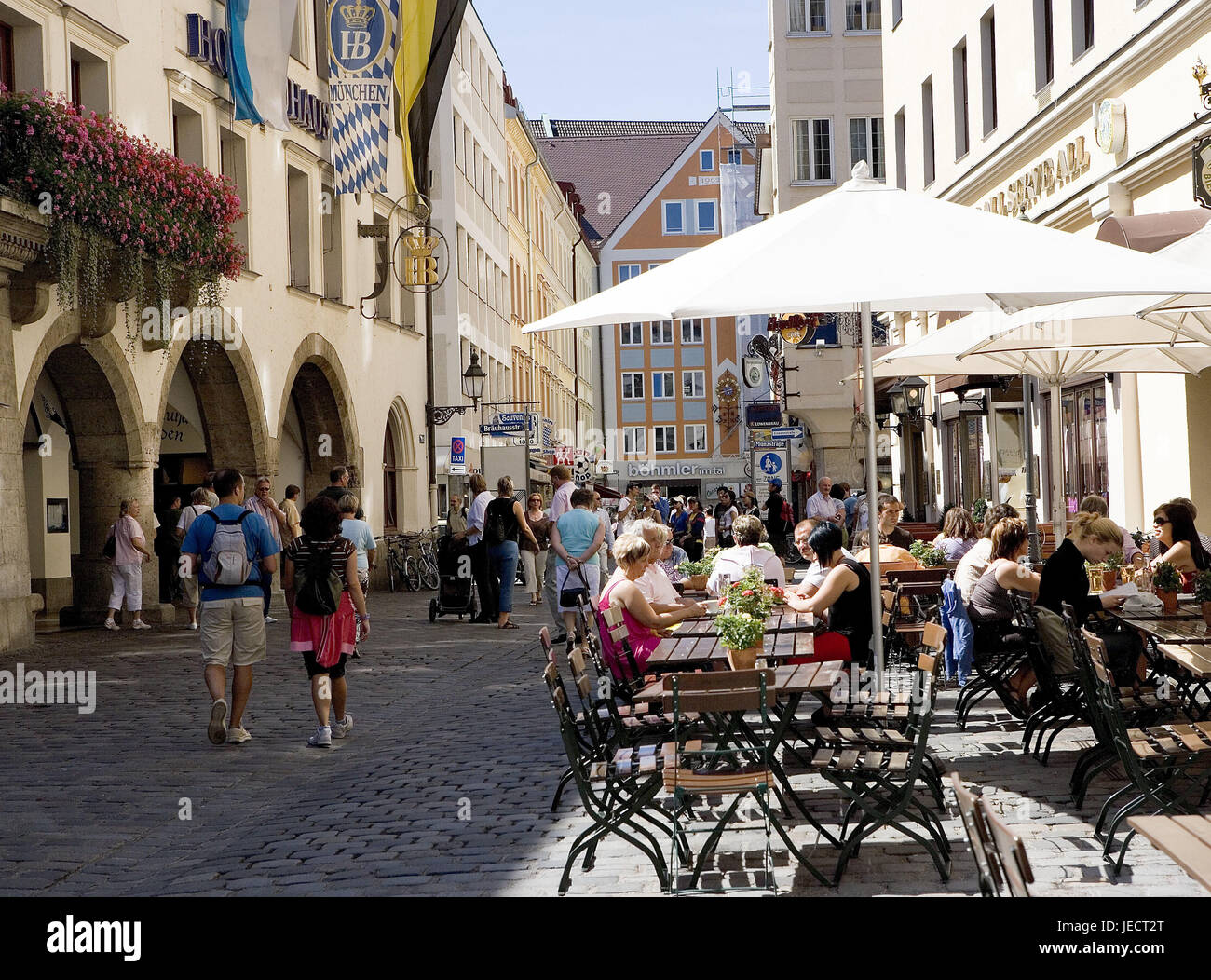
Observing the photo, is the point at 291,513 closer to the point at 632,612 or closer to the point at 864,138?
the point at 632,612

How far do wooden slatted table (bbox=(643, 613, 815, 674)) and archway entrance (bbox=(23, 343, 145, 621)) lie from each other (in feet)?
38.4

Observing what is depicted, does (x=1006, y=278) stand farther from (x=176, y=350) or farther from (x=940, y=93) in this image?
(x=940, y=93)

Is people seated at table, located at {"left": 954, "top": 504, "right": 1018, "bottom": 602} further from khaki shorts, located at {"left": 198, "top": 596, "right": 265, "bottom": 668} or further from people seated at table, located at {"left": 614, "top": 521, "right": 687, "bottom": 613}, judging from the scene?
khaki shorts, located at {"left": 198, "top": 596, "right": 265, "bottom": 668}

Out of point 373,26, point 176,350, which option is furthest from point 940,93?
point 176,350

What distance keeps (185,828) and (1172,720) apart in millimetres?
5524

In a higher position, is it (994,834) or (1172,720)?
(994,834)

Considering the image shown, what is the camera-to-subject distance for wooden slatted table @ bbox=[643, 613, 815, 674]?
8195mm

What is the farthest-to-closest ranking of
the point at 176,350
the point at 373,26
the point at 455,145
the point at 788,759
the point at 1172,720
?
the point at 455,145, the point at 373,26, the point at 176,350, the point at 1172,720, the point at 788,759

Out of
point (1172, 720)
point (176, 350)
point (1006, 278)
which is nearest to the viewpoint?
point (1006, 278)

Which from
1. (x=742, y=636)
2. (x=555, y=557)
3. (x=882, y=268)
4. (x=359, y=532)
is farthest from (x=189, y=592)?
(x=882, y=268)

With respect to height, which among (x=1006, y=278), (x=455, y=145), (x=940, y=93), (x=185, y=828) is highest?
(x=455, y=145)

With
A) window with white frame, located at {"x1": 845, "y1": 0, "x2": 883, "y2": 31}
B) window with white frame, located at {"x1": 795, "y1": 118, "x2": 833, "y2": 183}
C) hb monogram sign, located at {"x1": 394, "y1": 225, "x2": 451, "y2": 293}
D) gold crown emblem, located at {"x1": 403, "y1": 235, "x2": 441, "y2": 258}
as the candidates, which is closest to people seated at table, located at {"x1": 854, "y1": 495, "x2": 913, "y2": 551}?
hb monogram sign, located at {"x1": 394, "y1": 225, "x2": 451, "y2": 293}

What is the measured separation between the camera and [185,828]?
778 centimetres

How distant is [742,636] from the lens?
7.55 meters
